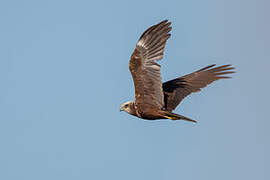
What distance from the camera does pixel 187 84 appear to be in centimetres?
1547

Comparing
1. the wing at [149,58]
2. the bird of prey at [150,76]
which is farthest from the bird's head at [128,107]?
the wing at [149,58]

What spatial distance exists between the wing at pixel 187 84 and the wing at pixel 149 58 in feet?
5.17

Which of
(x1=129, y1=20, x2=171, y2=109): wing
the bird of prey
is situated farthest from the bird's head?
(x1=129, y1=20, x2=171, y2=109): wing

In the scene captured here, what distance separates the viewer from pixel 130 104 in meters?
14.3

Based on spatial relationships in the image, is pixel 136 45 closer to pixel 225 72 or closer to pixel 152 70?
pixel 152 70

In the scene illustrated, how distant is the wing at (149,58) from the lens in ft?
42.1

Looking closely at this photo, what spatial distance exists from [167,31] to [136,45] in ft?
2.94

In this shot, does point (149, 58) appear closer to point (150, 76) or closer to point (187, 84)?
point (150, 76)

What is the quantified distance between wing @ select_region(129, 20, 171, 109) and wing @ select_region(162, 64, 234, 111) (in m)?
1.57

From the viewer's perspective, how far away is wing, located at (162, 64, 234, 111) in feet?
48.9

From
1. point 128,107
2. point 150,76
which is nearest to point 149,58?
point 150,76

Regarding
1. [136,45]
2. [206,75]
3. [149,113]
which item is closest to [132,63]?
[136,45]

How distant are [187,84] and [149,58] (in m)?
2.78

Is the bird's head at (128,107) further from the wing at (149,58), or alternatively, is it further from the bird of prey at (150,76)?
the wing at (149,58)
